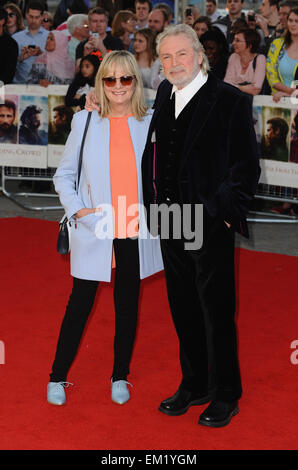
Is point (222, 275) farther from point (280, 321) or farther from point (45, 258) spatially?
point (45, 258)

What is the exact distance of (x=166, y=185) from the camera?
404cm

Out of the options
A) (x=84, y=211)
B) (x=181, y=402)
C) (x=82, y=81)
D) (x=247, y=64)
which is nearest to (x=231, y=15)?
(x=247, y=64)

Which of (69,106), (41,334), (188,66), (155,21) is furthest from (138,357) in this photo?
(155,21)

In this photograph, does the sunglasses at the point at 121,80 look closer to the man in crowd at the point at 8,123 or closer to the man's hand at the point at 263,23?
the man in crowd at the point at 8,123

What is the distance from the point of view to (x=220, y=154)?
12.7 ft

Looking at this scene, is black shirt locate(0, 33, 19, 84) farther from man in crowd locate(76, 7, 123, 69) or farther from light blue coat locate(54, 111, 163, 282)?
light blue coat locate(54, 111, 163, 282)

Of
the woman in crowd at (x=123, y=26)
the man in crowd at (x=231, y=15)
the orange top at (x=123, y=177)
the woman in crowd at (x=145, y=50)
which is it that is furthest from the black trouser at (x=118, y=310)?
the man in crowd at (x=231, y=15)

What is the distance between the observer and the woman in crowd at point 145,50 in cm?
948

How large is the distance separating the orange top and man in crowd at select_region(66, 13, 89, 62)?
6.19 meters

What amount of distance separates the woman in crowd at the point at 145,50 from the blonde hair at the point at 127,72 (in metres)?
5.30

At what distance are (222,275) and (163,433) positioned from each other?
825 mm

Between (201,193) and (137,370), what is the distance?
1.45 m

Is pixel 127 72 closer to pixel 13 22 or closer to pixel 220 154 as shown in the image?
pixel 220 154

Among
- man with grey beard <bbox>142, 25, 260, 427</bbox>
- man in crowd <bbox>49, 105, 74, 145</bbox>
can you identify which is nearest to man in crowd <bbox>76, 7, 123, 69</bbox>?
man in crowd <bbox>49, 105, 74, 145</bbox>
